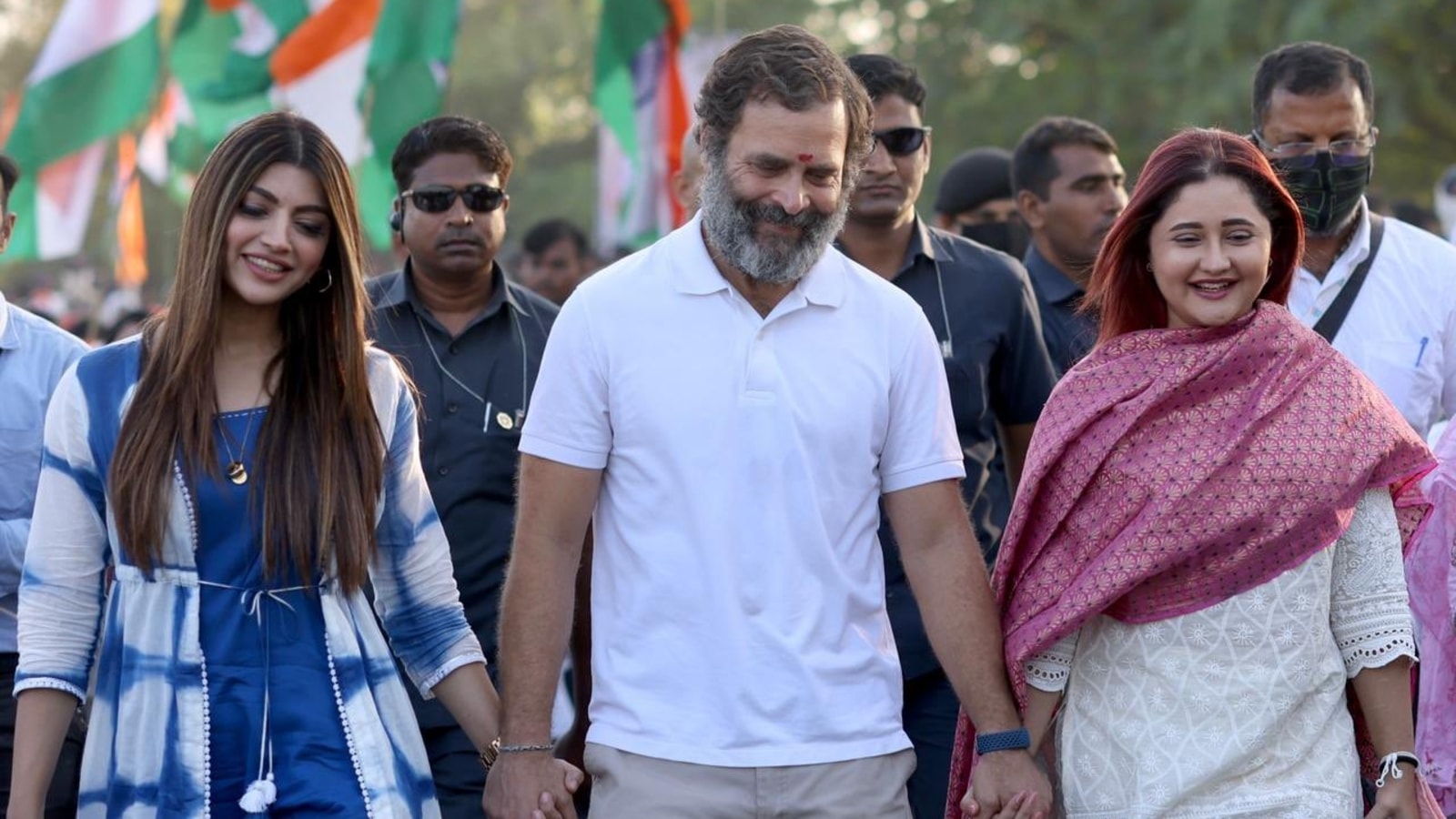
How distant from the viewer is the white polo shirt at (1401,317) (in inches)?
234

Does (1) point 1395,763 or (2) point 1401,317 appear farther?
(2) point 1401,317

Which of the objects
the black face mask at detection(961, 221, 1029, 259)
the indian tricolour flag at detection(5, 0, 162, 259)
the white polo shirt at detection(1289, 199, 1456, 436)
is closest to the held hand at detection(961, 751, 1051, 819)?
the white polo shirt at detection(1289, 199, 1456, 436)

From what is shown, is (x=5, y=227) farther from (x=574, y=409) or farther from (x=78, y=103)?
(x=78, y=103)

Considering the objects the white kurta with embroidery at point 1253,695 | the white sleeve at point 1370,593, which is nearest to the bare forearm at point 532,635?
the white kurta with embroidery at point 1253,695

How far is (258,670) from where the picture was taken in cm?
436

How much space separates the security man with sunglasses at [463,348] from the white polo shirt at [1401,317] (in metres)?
2.31

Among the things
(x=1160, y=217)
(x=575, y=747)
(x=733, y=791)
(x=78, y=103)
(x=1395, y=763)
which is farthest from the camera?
(x=78, y=103)

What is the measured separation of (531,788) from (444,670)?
38 centimetres

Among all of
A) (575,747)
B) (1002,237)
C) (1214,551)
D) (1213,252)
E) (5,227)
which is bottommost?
(575,747)

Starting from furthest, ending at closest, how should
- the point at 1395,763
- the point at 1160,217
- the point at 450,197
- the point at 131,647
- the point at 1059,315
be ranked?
the point at 1059,315
the point at 450,197
the point at 1160,217
the point at 1395,763
the point at 131,647

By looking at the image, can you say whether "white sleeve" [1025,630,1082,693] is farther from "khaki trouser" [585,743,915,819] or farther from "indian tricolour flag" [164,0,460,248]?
"indian tricolour flag" [164,0,460,248]

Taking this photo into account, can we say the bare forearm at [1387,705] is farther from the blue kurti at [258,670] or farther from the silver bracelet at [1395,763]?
the blue kurti at [258,670]

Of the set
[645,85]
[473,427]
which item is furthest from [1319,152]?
[645,85]

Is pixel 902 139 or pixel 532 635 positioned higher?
pixel 902 139
